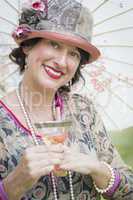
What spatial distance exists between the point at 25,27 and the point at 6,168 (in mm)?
607

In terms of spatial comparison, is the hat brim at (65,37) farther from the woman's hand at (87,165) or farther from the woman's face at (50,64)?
the woman's hand at (87,165)

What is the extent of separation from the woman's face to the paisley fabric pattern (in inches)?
7.3

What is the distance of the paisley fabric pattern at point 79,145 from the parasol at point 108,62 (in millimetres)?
926

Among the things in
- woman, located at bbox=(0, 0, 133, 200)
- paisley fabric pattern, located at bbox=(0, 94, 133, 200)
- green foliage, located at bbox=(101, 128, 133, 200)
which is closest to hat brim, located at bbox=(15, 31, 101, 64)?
woman, located at bbox=(0, 0, 133, 200)

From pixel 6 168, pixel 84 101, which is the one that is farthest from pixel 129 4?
pixel 6 168

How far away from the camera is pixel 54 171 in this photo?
2004 millimetres

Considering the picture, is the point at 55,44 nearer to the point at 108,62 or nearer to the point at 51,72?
the point at 51,72

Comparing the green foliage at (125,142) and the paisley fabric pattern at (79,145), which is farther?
the green foliage at (125,142)

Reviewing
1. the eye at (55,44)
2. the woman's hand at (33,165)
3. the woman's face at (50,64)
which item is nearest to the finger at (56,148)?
the woman's hand at (33,165)

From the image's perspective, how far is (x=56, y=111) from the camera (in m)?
2.31

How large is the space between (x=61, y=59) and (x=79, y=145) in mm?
365

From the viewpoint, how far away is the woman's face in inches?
84.8

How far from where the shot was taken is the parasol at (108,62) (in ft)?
10.5

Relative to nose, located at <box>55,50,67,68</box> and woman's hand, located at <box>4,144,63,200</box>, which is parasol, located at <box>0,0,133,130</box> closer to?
nose, located at <box>55,50,67,68</box>
